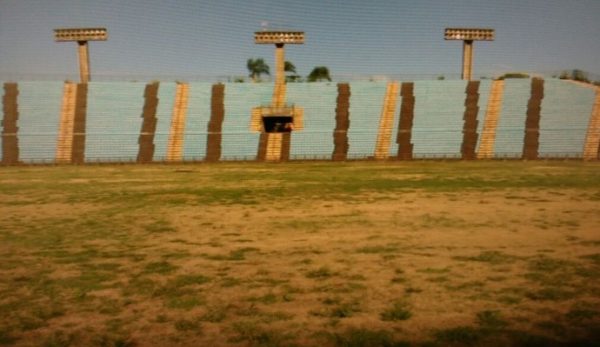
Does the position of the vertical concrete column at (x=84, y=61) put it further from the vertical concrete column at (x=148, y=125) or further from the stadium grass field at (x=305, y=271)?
the stadium grass field at (x=305, y=271)

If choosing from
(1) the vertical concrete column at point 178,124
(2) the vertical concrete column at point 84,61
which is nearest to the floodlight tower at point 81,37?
(2) the vertical concrete column at point 84,61

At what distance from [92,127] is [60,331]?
35.2 m

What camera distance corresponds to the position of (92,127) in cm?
3594

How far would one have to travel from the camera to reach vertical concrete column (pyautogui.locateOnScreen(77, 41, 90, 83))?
41062 mm

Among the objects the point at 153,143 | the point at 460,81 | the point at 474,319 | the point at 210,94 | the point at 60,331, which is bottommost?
the point at 60,331

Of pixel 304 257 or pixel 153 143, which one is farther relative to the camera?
pixel 153 143

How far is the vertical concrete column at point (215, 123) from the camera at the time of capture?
35062 millimetres

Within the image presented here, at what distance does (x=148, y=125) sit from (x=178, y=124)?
9.06 feet

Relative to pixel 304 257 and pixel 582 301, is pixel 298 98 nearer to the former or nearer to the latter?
pixel 304 257

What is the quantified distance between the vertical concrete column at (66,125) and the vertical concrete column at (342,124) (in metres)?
23.8

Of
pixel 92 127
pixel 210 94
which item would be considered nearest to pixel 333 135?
pixel 210 94

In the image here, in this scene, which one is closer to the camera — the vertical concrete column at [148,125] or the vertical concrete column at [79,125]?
the vertical concrete column at [79,125]

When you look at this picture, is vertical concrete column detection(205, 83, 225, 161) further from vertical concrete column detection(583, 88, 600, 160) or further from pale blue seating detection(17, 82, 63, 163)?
vertical concrete column detection(583, 88, 600, 160)

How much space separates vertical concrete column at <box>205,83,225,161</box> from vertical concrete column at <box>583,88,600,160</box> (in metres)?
31.9
